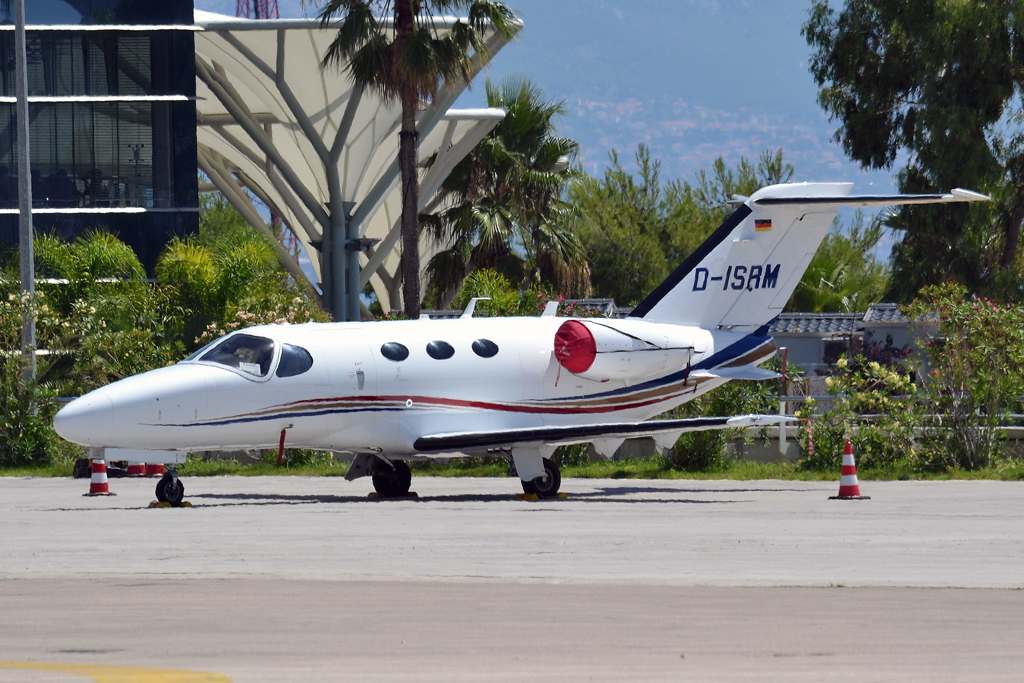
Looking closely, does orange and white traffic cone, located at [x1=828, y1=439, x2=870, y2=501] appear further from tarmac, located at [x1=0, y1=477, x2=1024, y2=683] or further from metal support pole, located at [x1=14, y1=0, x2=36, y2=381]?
metal support pole, located at [x1=14, y1=0, x2=36, y2=381]

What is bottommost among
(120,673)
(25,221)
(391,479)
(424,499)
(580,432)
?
(120,673)

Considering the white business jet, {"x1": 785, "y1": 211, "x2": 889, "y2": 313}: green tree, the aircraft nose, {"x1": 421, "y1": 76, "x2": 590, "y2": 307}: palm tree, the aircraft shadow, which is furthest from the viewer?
{"x1": 785, "y1": 211, "x2": 889, "y2": 313}: green tree

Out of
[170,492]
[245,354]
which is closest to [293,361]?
[245,354]

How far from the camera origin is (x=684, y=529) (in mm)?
13609

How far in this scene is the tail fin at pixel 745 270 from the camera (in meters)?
20.7

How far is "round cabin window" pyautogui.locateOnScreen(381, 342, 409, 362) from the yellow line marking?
11223mm

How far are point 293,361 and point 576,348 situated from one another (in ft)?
13.8

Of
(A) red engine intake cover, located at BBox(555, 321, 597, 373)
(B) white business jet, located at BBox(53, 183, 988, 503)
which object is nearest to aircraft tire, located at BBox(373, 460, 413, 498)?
(B) white business jet, located at BBox(53, 183, 988, 503)

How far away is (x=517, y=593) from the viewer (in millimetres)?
9312

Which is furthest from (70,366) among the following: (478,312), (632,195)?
(632,195)

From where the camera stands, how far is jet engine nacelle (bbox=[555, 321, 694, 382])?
19.3m

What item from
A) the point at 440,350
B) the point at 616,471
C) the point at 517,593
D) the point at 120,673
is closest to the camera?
the point at 120,673

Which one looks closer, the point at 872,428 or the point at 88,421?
the point at 88,421

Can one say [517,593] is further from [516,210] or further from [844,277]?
[844,277]
